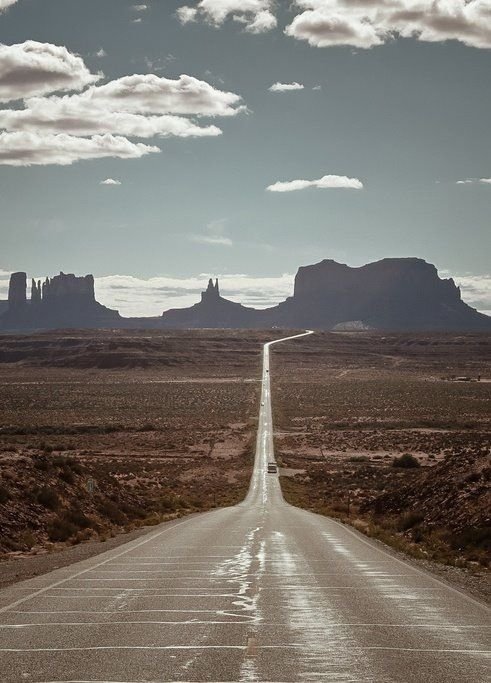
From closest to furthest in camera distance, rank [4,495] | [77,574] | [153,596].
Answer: [153,596] → [77,574] → [4,495]

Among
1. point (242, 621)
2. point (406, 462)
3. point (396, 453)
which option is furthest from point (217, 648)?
point (396, 453)

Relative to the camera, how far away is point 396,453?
6588 cm

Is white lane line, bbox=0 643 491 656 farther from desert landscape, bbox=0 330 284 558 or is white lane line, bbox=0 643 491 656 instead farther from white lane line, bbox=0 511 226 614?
desert landscape, bbox=0 330 284 558

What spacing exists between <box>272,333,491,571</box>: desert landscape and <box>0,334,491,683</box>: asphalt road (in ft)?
21.8

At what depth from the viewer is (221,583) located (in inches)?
593

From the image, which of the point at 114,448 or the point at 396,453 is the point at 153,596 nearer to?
the point at 396,453

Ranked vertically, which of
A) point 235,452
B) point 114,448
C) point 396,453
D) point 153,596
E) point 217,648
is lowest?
point 235,452

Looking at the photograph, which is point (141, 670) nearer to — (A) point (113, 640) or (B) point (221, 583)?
(A) point (113, 640)

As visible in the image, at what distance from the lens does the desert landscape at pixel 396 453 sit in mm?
26734

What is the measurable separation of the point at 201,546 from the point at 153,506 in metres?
17.3

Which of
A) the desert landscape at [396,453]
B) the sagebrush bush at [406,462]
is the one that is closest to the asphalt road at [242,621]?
the desert landscape at [396,453]

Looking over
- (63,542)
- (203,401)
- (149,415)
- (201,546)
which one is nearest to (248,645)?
(201,546)

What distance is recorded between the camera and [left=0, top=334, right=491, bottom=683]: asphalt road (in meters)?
8.50

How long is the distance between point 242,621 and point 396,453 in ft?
186
